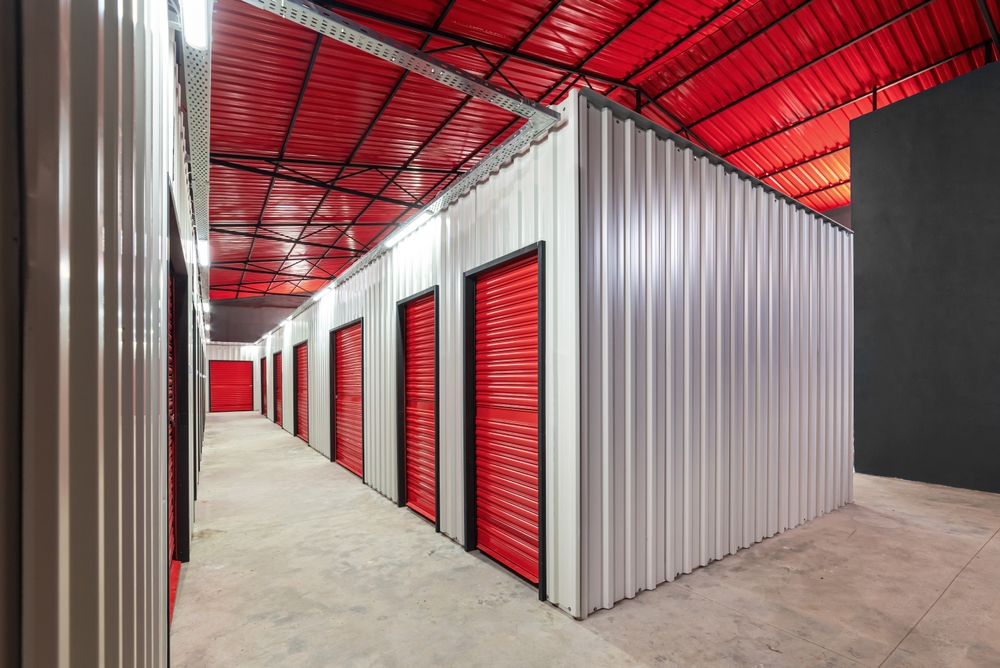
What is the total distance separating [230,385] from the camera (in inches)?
1006

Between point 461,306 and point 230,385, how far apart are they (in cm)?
2459

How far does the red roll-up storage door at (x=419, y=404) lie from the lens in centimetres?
607

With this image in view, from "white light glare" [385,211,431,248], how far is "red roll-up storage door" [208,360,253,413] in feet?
73.4

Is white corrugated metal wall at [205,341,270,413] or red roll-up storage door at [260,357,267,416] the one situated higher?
white corrugated metal wall at [205,341,270,413]

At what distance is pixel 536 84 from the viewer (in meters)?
9.64

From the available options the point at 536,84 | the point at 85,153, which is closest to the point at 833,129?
the point at 536,84

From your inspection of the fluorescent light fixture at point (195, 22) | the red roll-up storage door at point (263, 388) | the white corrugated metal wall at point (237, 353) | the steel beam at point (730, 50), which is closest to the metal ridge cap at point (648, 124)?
the fluorescent light fixture at point (195, 22)

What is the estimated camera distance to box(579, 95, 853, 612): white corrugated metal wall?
383 centimetres

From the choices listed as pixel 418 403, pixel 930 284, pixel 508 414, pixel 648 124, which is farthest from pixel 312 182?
pixel 930 284

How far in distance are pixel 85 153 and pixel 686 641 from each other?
3.95 meters

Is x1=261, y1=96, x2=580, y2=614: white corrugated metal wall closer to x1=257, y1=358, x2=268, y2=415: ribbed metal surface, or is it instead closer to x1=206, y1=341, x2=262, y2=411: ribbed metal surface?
x1=257, y1=358, x2=268, y2=415: ribbed metal surface

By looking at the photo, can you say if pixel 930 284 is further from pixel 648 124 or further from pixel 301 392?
pixel 301 392

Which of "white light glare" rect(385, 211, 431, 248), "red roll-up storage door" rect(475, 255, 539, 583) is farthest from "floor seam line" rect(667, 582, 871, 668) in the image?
"white light glare" rect(385, 211, 431, 248)

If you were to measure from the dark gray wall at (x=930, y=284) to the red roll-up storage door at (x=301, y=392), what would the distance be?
12393 mm
